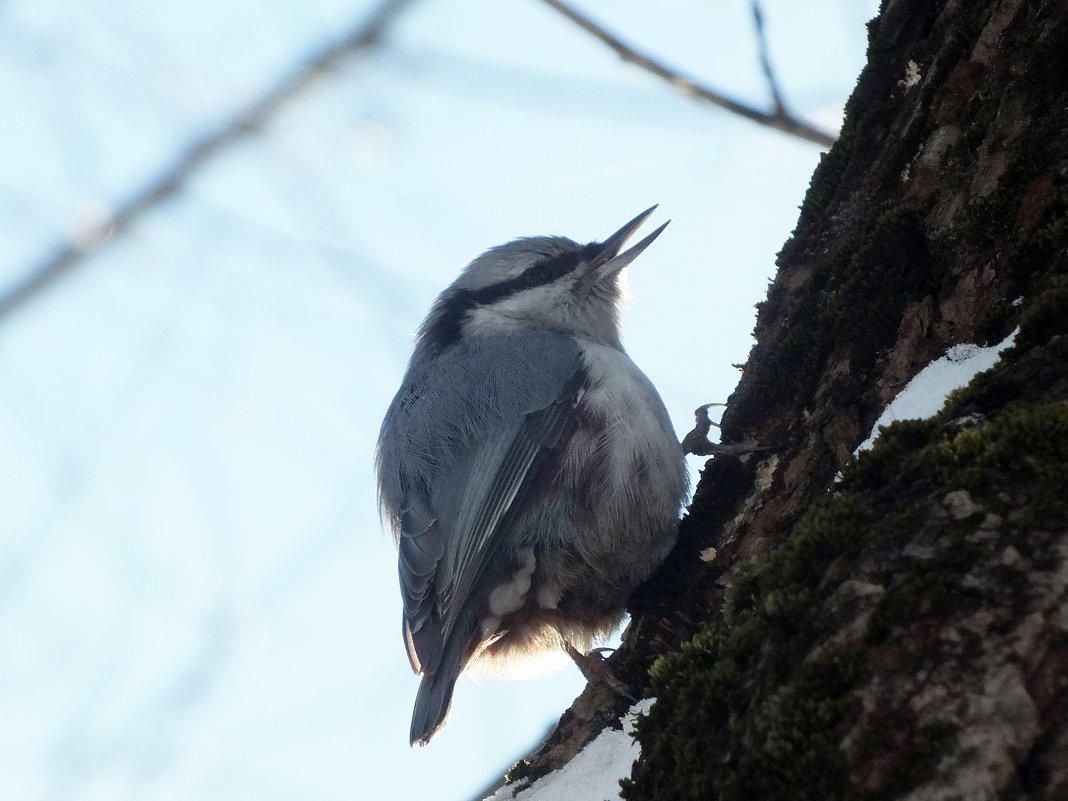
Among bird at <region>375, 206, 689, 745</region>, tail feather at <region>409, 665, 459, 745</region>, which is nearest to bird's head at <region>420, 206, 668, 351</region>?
bird at <region>375, 206, 689, 745</region>

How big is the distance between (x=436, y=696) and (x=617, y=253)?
2.10m

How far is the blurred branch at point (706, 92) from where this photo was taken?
3721 millimetres

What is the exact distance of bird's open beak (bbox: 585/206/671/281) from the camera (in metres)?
4.39

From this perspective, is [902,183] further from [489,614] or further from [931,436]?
[489,614]

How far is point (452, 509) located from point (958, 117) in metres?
1.73

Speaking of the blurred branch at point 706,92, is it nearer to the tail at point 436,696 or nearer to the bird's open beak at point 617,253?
the bird's open beak at point 617,253

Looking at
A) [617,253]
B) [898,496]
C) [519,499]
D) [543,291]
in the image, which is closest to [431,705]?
[519,499]

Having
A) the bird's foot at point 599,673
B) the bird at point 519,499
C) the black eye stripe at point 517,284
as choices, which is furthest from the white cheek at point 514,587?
the black eye stripe at point 517,284

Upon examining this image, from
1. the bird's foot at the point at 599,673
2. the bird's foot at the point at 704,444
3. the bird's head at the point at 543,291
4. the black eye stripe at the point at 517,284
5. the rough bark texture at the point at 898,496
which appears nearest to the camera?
the rough bark texture at the point at 898,496

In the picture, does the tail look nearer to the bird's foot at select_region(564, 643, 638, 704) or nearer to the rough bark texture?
the bird's foot at select_region(564, 643, 638, 704)

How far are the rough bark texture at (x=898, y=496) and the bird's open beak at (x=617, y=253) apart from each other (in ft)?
5.68

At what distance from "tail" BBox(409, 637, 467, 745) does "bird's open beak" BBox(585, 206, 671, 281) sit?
1814 millimetres

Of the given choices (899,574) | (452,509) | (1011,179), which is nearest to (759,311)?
(1011,179)

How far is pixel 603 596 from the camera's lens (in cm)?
315
